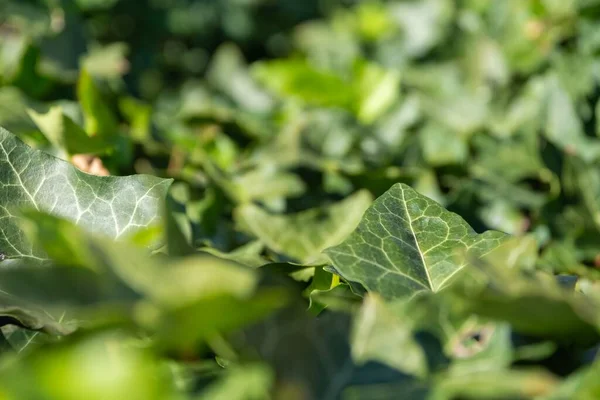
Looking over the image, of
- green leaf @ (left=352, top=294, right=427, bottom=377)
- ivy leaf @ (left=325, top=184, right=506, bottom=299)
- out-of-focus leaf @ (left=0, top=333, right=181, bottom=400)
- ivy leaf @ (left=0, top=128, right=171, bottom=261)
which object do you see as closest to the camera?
out-of-focus leaf @ (left=0, top=333, right=181, bottom=400)

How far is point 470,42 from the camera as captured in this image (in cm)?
178

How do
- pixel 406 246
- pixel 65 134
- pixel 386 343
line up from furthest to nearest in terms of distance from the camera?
pixel 65 134, pixel 406 246, pixel 386 343

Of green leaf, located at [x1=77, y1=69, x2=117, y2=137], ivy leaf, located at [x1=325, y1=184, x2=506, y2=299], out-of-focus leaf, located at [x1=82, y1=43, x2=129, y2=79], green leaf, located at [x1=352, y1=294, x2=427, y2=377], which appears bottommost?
out-of-focus leaf, located at [x1=82, y1=43, x2=129, y2=79]

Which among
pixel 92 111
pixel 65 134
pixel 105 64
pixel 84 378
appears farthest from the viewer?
pixel 105 64

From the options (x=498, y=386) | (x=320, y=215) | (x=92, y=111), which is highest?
(x=498, y=386)

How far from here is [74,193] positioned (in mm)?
831

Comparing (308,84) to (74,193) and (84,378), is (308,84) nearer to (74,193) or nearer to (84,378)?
(74,193)

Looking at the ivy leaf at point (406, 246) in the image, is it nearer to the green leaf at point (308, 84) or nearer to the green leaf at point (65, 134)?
the green leaf at point (65, 134)

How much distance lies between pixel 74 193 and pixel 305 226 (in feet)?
1.28

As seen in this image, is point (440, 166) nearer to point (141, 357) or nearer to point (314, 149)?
point (314, 149)

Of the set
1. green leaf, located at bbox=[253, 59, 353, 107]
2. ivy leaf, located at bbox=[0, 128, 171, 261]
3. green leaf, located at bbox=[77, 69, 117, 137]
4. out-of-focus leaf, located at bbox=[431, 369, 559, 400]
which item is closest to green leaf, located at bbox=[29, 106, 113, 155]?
green leaf, located at bbox=[77, 69, 117, 137]

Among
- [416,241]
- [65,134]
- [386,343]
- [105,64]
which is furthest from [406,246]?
[105,64]

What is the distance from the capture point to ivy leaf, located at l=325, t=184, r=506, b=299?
2.29 feet

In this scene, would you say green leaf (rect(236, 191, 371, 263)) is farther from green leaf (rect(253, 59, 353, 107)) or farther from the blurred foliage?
green leaf (rect(253, 59, 353, 107))
